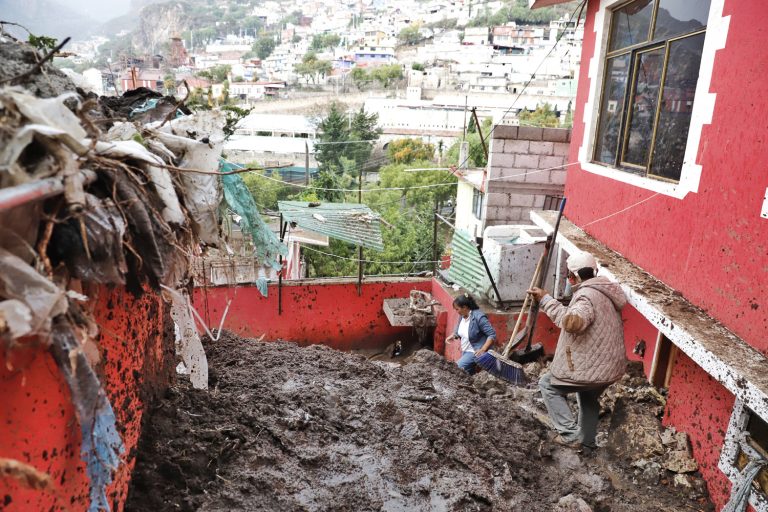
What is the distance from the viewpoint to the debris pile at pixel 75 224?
5.38 ft

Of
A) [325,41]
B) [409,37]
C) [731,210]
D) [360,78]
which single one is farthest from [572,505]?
[325,41]

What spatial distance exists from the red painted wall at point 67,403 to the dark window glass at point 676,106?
180 inches

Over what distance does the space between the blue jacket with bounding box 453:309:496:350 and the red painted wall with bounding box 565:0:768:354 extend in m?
2.26

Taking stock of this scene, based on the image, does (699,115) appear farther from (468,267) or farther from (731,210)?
(468,267)

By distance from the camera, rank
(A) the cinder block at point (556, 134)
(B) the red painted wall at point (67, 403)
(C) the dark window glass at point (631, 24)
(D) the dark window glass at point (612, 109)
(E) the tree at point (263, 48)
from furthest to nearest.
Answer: (E) the tree at point (263, 48), (A) the cinder block at point (556, 134), (D) the dark window glass at point (612, 109), (C) the dark window glass at point (631, 24), (B) the red painted wall at point (67, 403)

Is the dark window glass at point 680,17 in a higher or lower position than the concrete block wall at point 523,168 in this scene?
higher

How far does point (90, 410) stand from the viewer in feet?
6.46

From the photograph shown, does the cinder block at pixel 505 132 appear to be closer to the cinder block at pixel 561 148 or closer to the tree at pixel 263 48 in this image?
the cinder block at pixel 561 148

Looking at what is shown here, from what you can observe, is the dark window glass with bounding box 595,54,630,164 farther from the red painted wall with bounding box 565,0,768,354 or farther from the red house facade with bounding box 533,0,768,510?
the red painted wall with bounding box 565,0,768,354

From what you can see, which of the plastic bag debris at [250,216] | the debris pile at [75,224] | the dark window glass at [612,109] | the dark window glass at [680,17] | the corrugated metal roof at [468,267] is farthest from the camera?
the corrugated metal roof at [468,267]

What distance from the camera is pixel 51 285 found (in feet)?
5.54

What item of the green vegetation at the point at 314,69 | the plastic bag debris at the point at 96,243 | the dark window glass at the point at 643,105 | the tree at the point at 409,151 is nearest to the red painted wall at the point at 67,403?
the plastic bag debris at the point at 96,243

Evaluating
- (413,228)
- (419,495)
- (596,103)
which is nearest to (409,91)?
(413,228)

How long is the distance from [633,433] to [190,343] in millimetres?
4236
